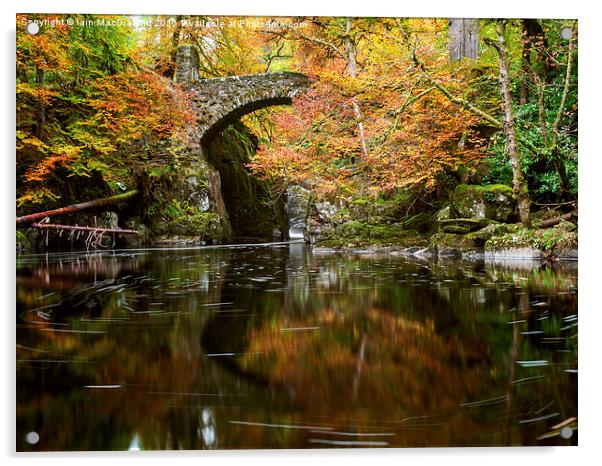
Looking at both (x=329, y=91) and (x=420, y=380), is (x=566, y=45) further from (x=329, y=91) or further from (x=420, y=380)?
(x=420, y=380)

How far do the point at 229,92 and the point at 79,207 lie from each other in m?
1.75

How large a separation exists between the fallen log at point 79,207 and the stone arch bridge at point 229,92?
3.17 ft

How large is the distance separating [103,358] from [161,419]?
0.40 meters

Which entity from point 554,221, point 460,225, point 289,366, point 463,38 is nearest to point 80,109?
point 289,366

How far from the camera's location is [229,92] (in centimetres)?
416

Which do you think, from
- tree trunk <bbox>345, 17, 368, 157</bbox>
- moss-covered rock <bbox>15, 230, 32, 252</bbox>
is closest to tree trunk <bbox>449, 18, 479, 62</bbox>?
tree trunk <bbox>345, 17, 368, 157</bbox>

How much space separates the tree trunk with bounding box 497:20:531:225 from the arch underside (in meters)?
1.63

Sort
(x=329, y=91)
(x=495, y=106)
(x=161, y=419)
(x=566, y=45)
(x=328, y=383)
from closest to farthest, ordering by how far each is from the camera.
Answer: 1. (x=161, y=419)
2. (x=328, y=383)
3. (x=566, y=45)
4. (x=495, y=106)
5. (x=329, y=91)

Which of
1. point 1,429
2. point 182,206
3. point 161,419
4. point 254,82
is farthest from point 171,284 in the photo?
point 254,82

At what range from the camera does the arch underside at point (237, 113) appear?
4.01 meters

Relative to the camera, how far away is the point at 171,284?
2.95 meters

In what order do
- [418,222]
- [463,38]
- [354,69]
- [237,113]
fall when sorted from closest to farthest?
[463,38]
[354,69]
[418,222]
[237,113]

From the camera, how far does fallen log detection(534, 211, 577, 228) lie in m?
2.56

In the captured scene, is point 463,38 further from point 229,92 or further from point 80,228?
point 80,228
